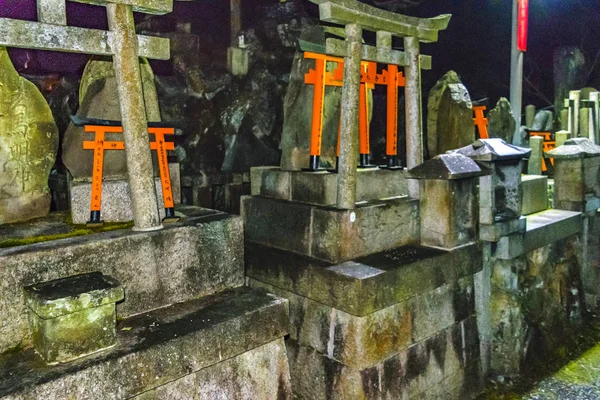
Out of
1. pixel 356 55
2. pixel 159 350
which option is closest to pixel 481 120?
pixel 356 55

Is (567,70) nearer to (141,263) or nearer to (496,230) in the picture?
(496,230)

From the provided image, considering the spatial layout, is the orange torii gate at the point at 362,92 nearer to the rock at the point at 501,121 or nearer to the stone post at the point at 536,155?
the stone post at the point at 536,155

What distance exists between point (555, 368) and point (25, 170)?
675cm

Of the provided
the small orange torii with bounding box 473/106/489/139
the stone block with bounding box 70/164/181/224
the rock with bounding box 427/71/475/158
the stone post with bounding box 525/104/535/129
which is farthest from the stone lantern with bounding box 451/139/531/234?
the stone post with bounding box 525/104/535/129

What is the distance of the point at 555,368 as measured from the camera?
241 inches

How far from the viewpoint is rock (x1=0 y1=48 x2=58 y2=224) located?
3932mm

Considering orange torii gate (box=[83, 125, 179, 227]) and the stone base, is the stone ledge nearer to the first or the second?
orange torii gate (box=[83, 125, 179, 227])

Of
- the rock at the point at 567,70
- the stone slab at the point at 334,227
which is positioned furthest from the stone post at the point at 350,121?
the rock at the point at 567,70

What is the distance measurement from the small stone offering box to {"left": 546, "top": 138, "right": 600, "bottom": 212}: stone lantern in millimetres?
7510

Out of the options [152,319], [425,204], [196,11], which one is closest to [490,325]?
[425,204]

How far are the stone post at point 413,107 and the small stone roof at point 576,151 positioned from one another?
3530 mm

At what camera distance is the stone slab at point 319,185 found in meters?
5.34

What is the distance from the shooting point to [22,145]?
160 inches

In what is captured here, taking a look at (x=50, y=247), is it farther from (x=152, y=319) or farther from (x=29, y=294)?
(x=152, y=319)
